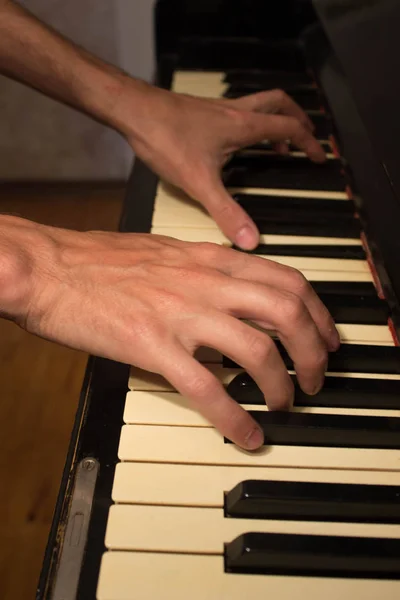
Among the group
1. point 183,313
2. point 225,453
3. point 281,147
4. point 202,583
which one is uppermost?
point 281,147

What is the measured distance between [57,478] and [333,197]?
0.88 meters

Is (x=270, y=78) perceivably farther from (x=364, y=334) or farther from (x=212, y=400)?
(x=212, y=400)

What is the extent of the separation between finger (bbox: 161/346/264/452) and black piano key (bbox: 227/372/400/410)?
0.19 ft

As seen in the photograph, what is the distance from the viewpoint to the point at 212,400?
55cm

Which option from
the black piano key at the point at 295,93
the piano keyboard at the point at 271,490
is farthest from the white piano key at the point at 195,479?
the black piano key at the point at 295,93

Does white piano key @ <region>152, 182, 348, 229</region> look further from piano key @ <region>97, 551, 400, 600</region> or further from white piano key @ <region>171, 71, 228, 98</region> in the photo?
piano key @ <region>97, 551, 400, 600</region>

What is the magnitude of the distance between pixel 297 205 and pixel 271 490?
45cm

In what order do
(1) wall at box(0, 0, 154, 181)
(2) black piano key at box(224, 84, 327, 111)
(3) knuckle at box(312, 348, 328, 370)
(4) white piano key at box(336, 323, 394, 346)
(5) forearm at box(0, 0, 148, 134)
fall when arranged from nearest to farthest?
(3) knuckle at box(312, 348, 328, 370) < (4) white piano key at box(336, 323, 394, 346) < (5) forearm at box(0, 0, 148, 134) < (2) black piano key at box(224, 84, 327, 111) < (1) wall at box(0, 0, 154, 181)

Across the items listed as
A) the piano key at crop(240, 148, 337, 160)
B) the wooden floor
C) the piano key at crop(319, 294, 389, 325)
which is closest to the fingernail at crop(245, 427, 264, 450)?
the piano key at crop(319, 294, 389, 325)

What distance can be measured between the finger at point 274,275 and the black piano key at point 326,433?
3.8 inches

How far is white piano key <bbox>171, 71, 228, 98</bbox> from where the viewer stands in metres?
1.08

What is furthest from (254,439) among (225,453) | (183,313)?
(183,313)

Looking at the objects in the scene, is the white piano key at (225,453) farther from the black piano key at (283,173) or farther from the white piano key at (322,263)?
the black piano key at (283,173)

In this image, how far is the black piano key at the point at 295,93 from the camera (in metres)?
1.07
